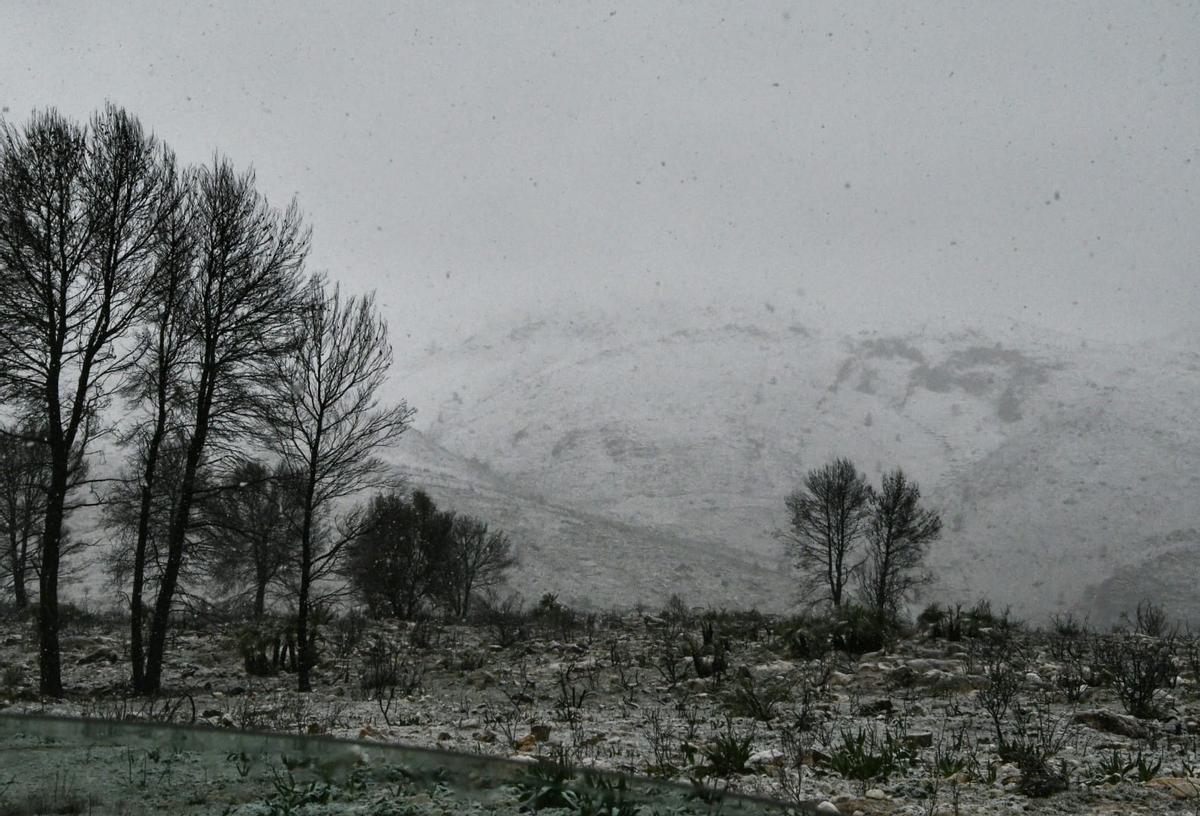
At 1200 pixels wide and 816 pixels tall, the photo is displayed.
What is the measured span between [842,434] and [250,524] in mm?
112288

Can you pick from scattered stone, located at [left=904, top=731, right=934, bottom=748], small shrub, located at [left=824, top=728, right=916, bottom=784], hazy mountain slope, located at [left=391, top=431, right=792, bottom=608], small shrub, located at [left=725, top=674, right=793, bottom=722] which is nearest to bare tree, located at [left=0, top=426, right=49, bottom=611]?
small shrub, located at [left=725, top=674, right=793, bottom=722]

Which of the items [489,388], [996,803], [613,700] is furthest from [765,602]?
[489,388]

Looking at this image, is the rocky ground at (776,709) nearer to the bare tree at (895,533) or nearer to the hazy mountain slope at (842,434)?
the bare tree at (895,533)

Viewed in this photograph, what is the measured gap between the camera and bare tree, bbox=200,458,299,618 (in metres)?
14.3

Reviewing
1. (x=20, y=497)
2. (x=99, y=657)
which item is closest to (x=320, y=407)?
(x=99, y=657)

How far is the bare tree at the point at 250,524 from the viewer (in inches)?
564

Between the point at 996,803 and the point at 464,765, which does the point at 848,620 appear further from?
the point at 464,765

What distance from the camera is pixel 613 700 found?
31.6 feet

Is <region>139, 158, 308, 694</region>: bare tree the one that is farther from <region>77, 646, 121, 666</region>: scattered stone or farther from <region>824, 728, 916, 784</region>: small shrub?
<region>824, 728, 916, 784</region>: small shrub

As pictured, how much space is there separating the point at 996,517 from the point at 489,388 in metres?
96.8

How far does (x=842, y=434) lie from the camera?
126 m

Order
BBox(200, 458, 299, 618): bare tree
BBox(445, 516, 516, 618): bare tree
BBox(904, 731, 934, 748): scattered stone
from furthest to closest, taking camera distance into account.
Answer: BBox(445, 516, 516, 618): bare tree, BBox(200, 458, 299, 618): bare tree, BBox(904, 731, 934, 748): scattered stone

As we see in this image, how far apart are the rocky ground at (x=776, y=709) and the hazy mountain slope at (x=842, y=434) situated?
60775 millimetres

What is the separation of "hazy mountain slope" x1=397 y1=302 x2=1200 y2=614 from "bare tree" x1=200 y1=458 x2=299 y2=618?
49.5 metres
